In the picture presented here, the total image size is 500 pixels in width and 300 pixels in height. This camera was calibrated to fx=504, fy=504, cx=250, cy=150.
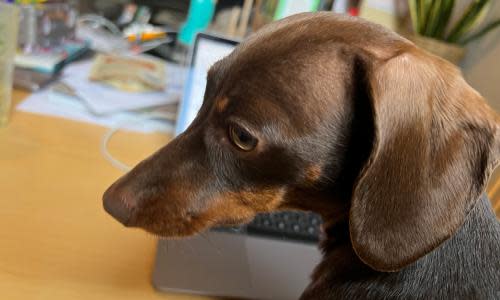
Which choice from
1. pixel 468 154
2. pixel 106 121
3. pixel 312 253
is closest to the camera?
pixel 468 154

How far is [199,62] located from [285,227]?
598 mm

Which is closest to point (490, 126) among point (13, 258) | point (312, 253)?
point (312, 253)

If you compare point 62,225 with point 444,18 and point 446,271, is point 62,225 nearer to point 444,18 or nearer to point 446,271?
point 446,271

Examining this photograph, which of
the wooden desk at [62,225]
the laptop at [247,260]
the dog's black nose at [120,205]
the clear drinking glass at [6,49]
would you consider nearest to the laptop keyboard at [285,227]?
the laptop at [247,260]

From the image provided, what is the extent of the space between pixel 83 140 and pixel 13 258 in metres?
0.47

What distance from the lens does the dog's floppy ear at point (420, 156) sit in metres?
0.67

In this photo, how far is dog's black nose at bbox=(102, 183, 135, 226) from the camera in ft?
2.56

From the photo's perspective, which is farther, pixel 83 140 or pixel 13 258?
pixel 83 140

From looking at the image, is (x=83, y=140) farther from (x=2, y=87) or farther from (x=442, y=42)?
(x=442, y=42)

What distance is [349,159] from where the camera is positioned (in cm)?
77

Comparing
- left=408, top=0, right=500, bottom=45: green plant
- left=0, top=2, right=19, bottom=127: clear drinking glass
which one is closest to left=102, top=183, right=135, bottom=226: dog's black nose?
left=0, top=2, right=19, bottom=127: clear drinking glass

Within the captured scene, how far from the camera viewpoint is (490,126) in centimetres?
68

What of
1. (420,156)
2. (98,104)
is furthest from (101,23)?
(420,156)

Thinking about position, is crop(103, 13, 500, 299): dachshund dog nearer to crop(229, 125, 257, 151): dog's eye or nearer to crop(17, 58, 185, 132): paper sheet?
crop(229, 125, 257, 151): dog's eye
